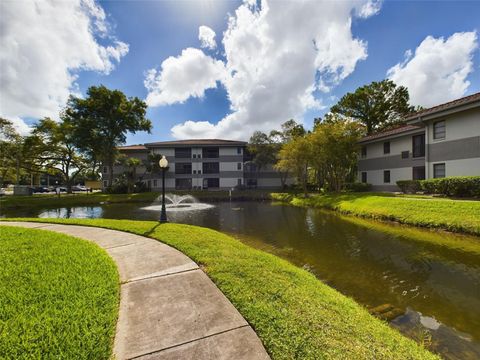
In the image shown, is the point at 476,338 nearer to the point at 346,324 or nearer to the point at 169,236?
the point at 346,324

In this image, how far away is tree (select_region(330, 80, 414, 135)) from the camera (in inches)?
1283

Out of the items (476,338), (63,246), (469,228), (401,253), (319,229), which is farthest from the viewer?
(319,229)

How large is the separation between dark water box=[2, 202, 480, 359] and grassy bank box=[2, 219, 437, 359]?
4.22 ft

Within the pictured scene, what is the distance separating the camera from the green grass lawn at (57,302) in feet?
7.59

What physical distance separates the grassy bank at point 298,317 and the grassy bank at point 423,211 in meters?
10.3

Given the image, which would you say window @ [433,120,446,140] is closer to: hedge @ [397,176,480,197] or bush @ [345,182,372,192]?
hedge @ [397,176,480,197]

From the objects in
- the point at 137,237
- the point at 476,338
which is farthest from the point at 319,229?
the point at 137,237

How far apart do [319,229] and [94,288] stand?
10602 millimetres

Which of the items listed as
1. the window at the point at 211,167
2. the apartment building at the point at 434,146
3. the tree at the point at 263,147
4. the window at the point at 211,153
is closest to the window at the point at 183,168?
the window at the point at 211,167

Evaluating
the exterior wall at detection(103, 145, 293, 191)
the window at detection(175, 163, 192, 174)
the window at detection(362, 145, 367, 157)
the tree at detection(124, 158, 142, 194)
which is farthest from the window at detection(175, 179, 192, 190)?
the window at detection(362, 145, 367, 157)

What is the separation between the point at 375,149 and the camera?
81.0 ft

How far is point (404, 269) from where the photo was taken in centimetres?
645

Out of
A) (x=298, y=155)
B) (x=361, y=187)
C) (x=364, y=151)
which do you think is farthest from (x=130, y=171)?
(x=364, y=151)

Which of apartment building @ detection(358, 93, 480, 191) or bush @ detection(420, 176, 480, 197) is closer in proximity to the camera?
bush @ detection(420, 176, 480, 197)
